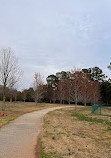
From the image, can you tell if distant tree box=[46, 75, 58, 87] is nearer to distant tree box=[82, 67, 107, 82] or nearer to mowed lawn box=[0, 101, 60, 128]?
distant tree box=[82, 67, 107, 82]

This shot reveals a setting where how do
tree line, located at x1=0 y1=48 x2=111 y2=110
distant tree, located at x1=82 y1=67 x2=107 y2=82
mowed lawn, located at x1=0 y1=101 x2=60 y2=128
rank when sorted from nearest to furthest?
mowed lawn, located at x1=0 y1=101 x2=60 y2=128, tree line, located at x1=0 y1=48 x2=111 y2=110, distant tree, located at x1=82 y1=67 x2=107 y2=82

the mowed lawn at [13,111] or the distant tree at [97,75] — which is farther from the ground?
the distant tree at [97,75]

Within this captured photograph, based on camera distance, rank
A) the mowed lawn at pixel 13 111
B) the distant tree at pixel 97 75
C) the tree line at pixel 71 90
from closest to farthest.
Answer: the mowed lawn at pixel 13 111 → the tree line at pixel 71 90 → the distant tree at pixel 97 75

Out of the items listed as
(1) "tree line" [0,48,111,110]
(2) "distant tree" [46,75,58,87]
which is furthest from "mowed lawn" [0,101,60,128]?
(2) "distant tree" [46,75,58,87]

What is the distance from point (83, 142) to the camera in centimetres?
557

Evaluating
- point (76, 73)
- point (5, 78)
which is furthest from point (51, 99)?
point (5, 78)

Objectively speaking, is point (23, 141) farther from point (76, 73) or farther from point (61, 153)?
point (76, 73)

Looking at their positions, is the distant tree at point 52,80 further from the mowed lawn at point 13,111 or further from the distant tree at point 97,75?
the mowed lawn at point 13,111

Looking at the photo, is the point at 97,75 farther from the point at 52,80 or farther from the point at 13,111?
the point at 13,111

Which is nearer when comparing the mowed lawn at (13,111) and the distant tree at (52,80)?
the mowed lawn at (13,111)

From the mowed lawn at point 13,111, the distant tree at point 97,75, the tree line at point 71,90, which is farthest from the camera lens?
the distant tree at point 97,75

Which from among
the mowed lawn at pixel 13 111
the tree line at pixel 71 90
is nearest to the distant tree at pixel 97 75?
the tree line at pixel 71 90

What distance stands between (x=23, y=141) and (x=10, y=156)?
4.82ft

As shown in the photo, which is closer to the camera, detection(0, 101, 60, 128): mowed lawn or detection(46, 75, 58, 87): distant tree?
detection(0, 101, 60, 128): mowed lawn
